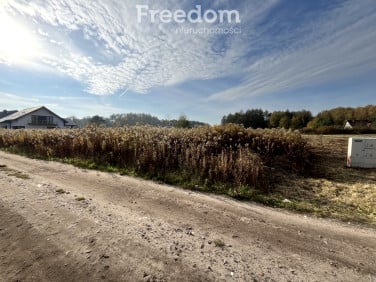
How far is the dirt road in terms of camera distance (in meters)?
2.38

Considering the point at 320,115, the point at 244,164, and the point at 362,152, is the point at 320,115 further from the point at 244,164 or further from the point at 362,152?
the point at 244,164

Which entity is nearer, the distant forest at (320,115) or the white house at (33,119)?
the white house at (33,119)

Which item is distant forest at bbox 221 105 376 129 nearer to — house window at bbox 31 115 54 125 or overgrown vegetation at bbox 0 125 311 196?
house window at bbox 31 115 54 125

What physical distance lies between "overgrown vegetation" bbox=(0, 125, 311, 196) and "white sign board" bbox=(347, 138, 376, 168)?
1.42 meters

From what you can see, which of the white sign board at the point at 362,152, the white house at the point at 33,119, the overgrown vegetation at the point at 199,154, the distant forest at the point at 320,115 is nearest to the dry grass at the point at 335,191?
the white sign board at the point at 362,152

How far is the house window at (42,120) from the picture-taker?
156ft

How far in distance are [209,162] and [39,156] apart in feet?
29.4

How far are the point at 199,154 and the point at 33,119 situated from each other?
176ft

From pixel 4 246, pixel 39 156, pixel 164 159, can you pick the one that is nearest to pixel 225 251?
pixel 4 246

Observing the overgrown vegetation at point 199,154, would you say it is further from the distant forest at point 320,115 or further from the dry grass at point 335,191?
the distant forest at point 320,115

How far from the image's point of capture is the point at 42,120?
49.1 m

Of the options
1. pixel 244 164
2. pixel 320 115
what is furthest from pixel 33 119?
pixel 320 115

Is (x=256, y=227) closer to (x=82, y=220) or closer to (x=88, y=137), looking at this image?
(x=82, y=220)

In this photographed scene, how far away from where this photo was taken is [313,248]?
2926mm
